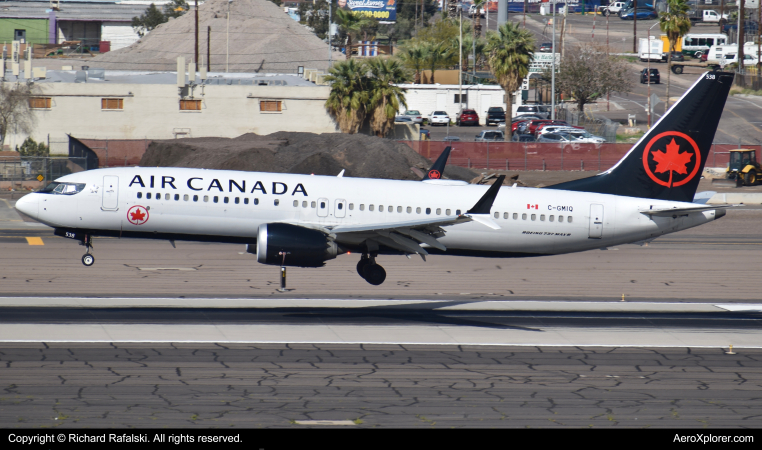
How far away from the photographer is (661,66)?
143 metres

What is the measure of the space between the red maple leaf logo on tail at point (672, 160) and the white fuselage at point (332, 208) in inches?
57.8

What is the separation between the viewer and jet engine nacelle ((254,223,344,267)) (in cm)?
2630

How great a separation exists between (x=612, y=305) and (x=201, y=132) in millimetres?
56221

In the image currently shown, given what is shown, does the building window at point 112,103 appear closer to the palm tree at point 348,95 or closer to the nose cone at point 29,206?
the palm tree at point 348,95

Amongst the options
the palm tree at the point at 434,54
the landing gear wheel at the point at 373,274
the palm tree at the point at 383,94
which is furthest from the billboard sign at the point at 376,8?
the landing gear wheel at the point at 373,274

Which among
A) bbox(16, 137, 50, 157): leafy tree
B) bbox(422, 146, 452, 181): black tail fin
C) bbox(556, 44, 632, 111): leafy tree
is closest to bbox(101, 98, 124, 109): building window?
bbox(16, 137, 50, 157): leafy tree

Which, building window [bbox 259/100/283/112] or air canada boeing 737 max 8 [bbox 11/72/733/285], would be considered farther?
building window [bbox 259/100/283/112]

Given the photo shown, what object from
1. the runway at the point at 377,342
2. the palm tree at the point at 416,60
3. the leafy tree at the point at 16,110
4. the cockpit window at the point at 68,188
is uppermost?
the palm tree at the point at 416,60

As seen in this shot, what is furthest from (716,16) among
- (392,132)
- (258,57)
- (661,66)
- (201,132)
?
(201,132)

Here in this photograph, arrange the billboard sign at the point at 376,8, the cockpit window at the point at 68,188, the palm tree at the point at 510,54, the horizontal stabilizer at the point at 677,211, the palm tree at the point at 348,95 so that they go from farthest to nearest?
the billboard sign at the point at 376,8
the palm tree at the point at 510,54
the palm tree at the point at 348,95
the horizontal stabilizer at the point at 677,211
the cockpit window at the point at 68,188

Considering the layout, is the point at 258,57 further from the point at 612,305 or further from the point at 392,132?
the point at 612,305

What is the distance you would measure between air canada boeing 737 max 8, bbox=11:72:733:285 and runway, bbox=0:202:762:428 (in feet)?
8.35

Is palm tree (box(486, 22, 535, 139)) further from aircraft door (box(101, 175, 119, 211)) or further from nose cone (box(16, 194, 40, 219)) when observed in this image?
nose cone (box(16, 194, 40, 219))

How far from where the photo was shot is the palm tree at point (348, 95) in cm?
7956
